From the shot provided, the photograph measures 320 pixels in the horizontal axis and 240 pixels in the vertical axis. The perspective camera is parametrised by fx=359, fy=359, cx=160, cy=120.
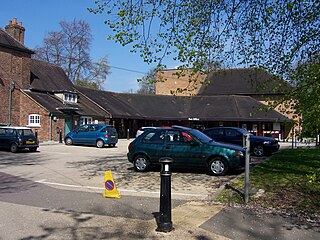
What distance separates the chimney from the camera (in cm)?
3750

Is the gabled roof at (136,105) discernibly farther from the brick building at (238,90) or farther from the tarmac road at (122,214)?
the tarmac road at (122,214)

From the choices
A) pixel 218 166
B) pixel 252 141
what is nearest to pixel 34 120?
pixel 252 141

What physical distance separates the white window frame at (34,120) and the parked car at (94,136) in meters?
5.79

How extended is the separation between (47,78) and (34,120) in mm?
9081

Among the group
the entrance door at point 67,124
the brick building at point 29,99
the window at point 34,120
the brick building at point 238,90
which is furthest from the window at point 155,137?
the entrance door at point 67,124

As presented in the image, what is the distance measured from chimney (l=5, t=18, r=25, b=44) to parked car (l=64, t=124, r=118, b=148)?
16188mm

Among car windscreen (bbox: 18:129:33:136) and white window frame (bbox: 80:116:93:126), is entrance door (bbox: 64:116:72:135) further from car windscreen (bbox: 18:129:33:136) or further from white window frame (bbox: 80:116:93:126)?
car windscreen (bbox: 18:129:33:136)

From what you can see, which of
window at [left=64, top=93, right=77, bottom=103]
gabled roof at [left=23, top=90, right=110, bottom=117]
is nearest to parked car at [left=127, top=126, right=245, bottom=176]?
gabled roof at [left=23, top=90, right=110, bottom=117]

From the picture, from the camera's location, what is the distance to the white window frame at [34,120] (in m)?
32.1

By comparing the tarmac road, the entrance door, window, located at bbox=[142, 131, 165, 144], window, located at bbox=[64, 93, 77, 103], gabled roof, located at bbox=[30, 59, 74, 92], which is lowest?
the tarmac road

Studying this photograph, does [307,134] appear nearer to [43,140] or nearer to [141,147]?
[141,147]

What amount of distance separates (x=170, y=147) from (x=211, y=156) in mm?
1412

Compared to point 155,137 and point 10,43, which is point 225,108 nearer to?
point 10,43

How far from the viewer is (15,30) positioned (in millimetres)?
37500
